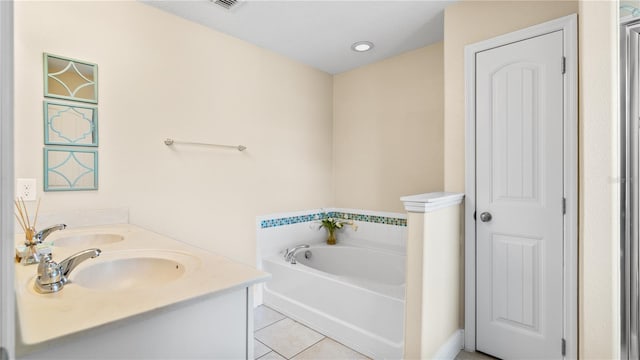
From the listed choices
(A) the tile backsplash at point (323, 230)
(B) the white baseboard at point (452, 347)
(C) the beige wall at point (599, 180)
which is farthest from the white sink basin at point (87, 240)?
(C) the beige wall at point (599, 180)

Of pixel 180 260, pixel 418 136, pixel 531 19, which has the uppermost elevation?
pixel 531 19

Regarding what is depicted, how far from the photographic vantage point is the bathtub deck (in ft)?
6.56

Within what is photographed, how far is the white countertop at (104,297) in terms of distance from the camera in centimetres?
68

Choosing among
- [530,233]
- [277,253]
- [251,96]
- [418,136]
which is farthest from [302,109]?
[530,233]

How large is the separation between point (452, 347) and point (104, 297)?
6.30 feet

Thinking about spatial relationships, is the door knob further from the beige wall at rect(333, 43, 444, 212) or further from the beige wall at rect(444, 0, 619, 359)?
the beige wall at rect(333, 43, 444, 212)

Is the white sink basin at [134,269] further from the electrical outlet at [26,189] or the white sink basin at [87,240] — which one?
the electrical outlet at [26,189]

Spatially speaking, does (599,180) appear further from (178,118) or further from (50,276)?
(178,118)

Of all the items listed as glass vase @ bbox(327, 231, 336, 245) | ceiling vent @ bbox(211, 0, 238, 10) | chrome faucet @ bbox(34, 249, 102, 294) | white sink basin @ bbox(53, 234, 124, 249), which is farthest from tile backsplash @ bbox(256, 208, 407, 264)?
chrome faucet @ bbox(34, 249, 102, 294)

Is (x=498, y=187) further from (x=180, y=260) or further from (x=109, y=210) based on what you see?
(x=109, y=210)

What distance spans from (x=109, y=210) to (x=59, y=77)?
0.80 metres

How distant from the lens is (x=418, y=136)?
282 cm

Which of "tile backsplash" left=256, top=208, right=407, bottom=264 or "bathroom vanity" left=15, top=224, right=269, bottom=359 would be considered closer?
"bathroom vanity" left=15, top=224, right=269, bottom=359

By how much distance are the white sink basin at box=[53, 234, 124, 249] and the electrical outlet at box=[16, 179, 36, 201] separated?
13.1 inches
